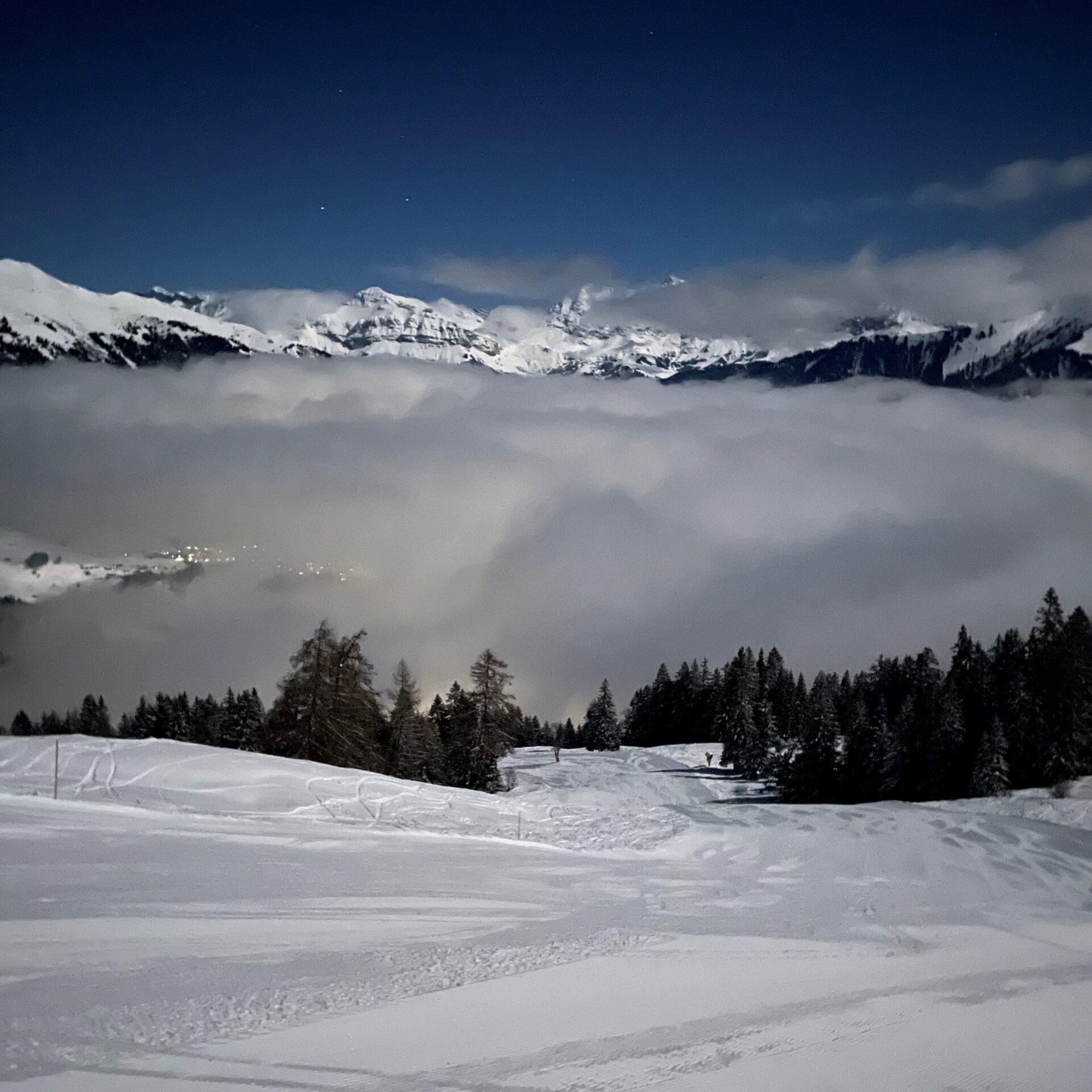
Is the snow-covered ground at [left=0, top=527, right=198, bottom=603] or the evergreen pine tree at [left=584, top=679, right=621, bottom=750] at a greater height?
the snow-covered ground at [left=0, top=527, right=198, bottom=603]

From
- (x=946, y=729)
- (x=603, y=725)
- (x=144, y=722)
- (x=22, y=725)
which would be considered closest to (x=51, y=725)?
(x=22, y=725)

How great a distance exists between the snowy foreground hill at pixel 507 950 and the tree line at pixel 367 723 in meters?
13.7

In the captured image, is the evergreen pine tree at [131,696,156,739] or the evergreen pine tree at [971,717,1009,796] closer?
the evergreen pine tree at [971,717,1009,796]

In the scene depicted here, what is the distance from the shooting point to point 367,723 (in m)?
44.4

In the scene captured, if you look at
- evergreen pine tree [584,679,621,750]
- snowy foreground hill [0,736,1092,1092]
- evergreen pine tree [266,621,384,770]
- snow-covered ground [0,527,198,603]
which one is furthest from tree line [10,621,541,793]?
snow-covered ground [0,527,198,603]

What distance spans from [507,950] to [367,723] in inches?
1264

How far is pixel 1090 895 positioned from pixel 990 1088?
14.7 meters

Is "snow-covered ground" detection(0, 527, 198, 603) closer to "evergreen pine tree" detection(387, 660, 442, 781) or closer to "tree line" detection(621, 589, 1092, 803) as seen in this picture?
"evergreen pine tree" detection(387, 660, 442, 781)

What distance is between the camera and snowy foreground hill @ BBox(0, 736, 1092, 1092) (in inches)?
373

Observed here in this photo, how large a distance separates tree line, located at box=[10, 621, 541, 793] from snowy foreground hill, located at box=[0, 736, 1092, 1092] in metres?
13.7

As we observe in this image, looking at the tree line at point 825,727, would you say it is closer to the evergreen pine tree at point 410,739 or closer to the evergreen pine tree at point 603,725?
the evergreen pine tree at point 410,739

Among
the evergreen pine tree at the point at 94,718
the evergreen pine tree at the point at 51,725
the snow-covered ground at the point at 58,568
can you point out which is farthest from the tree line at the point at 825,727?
the snow-covered ground at the point at 58,568

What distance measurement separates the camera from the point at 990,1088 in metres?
9.69

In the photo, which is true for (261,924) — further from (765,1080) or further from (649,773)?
(649,773)
